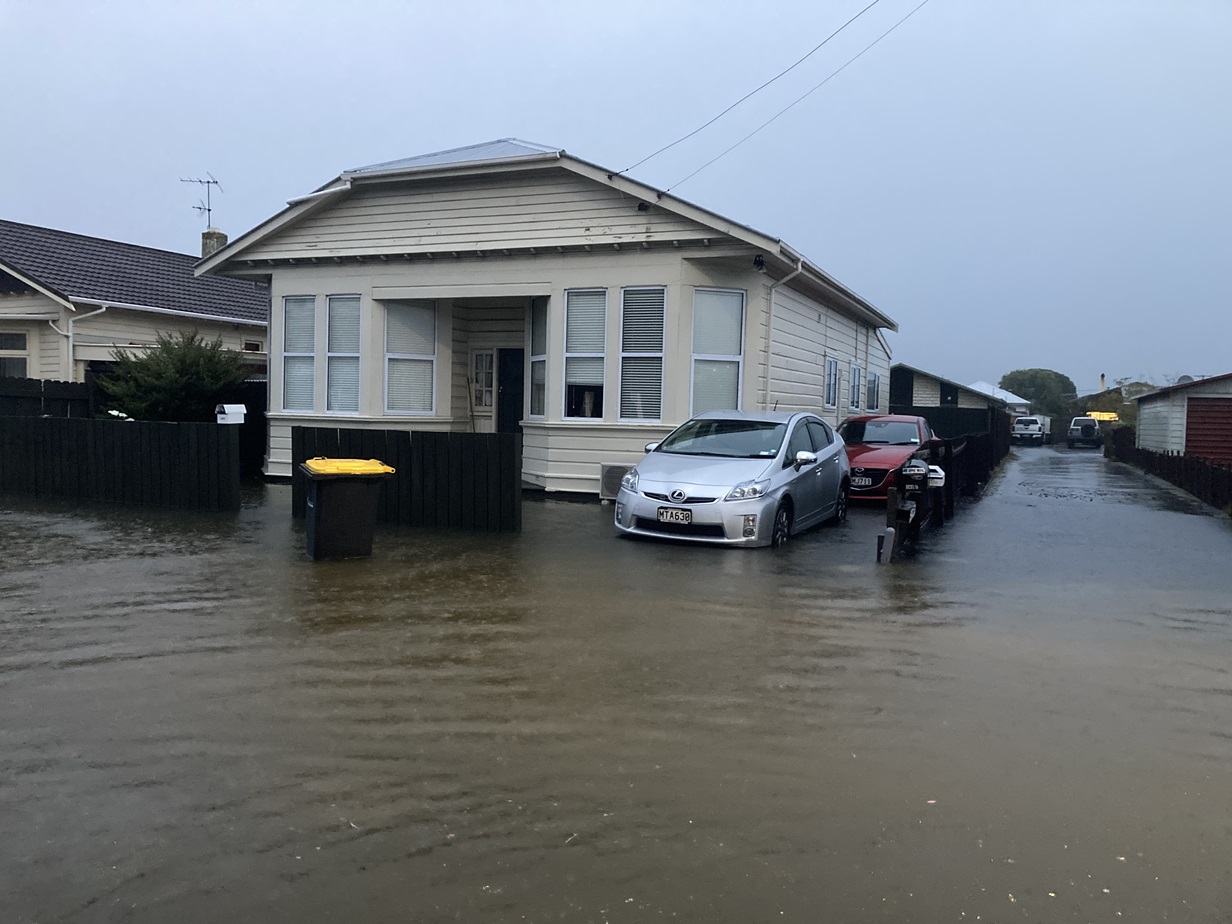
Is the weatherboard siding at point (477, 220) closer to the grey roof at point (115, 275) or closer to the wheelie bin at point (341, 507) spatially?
the grey roof at point (115, 275)

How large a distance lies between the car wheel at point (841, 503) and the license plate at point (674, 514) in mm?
3274

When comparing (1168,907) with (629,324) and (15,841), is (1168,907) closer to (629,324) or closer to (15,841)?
(15,841)

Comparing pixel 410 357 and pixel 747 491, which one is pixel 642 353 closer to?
pixel 410 357

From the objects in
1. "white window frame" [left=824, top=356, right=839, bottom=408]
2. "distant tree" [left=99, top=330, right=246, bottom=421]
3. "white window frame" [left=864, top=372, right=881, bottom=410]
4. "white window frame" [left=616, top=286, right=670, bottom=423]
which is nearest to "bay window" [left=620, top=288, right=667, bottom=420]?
"white window frame" [left=616, top=286, right=670, bottom=423]

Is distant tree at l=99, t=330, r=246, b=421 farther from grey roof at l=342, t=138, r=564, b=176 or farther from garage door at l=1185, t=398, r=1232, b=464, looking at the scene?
garage door at l=1185, t=398, r=1232, b=464

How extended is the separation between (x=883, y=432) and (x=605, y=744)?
45.7ft

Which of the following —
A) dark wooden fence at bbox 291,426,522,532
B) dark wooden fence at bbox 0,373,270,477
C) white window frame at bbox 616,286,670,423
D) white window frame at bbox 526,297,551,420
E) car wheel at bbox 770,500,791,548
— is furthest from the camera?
dark wooden fence at bbox 0,373,270,477

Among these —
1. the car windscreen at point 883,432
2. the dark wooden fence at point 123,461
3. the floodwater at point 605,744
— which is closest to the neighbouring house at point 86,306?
the dark wooden fence at point 123,461

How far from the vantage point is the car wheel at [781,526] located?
11867 millimetres

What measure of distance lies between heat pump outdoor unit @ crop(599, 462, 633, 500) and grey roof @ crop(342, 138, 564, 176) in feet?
15.2

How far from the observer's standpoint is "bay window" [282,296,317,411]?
60.3 ft

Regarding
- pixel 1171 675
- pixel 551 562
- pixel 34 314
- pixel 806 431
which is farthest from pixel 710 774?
pixel 34 314

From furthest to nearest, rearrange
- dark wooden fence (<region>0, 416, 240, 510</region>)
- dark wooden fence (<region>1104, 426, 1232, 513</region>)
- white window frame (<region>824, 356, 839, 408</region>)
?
white window frame (<region>824, 356, 839, 408</region>), dark wooden fence (<region>1104, 426, 1232, 513</region>), dark wooden fence (<region>0, 416, 240, 510</region>)

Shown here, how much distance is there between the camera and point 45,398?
768 inches
